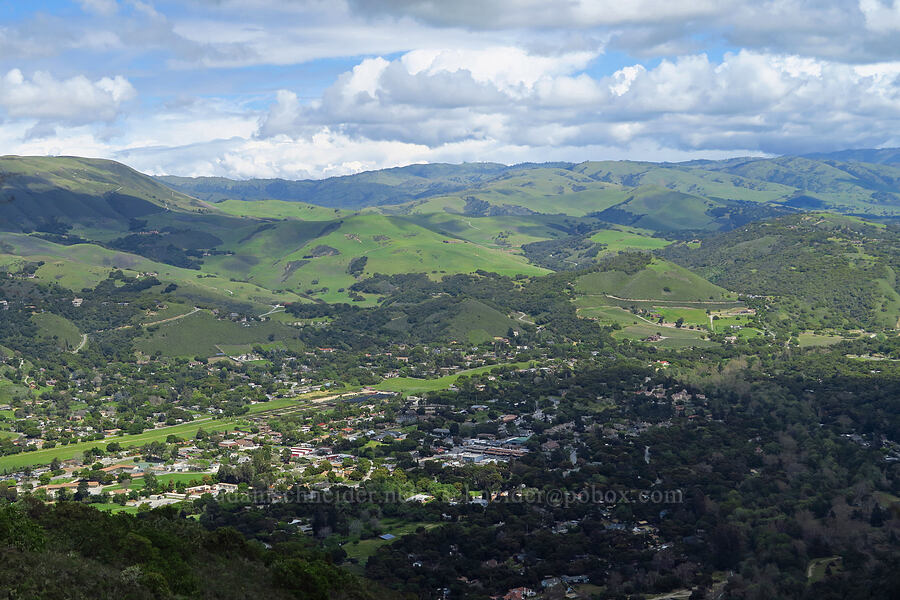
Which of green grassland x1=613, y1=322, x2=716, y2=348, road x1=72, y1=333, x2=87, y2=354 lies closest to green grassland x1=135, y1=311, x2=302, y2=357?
road x1=72, y1=333, x2=87, y2=354

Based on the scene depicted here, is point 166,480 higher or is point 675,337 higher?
point 675,337

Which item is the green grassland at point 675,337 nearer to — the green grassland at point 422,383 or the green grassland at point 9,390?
the green grassland at point 422,383

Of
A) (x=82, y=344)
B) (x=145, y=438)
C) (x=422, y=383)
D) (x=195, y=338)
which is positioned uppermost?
(x=195, y=338)

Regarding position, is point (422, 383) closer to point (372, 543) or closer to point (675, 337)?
point (675, 337)

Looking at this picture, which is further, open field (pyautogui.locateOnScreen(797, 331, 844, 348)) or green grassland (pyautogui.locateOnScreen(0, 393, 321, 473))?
open field (pyautogui.locateOnScreen(797, 331, 844, 348))

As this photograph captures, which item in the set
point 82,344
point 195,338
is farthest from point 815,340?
point 82,344

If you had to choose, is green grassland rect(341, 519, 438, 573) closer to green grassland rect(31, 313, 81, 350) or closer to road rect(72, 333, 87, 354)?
road rect(72, 333, 87, 354)
